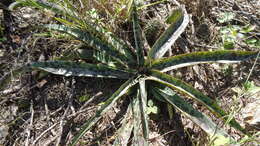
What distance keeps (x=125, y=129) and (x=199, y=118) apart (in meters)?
0.37

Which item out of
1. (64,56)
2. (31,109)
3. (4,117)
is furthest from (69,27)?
(4,117)

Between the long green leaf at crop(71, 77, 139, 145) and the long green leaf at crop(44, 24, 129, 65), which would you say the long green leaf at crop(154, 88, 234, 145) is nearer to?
the long green leaf at crop(71, 77, 139, 145)

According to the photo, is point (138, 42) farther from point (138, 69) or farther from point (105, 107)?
point (105, 107)

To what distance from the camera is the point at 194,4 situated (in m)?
1.57

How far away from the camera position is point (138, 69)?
1281 mm

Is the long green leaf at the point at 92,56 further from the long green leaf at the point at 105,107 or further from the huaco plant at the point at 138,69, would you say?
the long green leaf at the point at 105,107

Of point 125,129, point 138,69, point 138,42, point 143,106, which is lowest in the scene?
point 125,129

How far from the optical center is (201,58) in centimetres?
117

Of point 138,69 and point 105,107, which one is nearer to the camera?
point 105,107

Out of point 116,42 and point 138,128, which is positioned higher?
point 116,42

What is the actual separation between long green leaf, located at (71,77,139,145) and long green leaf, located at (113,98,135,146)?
89 mm

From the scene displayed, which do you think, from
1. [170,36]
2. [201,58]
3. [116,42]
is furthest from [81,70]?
[201,58]

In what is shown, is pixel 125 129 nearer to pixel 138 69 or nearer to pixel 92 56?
pixel 138 69

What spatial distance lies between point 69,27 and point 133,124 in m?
0.62
